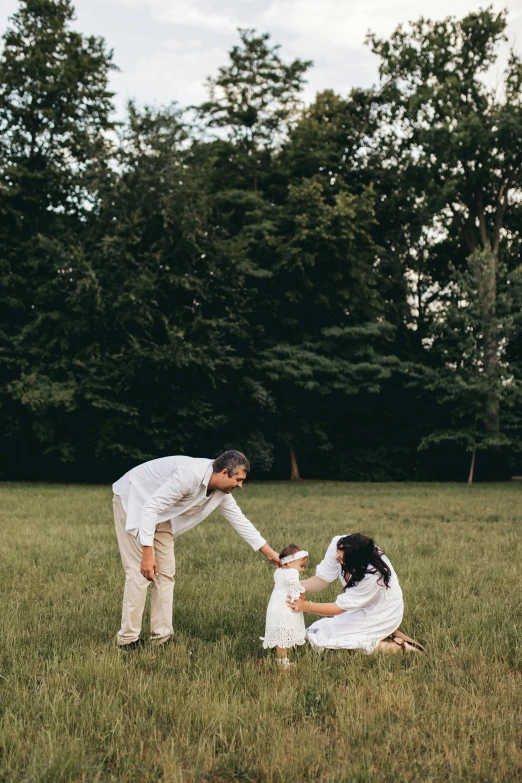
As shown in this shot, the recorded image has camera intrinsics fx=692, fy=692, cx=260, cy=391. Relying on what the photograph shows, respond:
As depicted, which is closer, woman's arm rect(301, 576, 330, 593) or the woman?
the woman

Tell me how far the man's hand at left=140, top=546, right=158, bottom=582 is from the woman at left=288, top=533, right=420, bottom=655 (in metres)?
1.40

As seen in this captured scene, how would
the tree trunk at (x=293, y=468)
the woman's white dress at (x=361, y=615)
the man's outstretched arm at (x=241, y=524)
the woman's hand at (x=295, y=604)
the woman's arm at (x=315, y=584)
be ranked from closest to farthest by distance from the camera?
the woman's hand at (x=295, y=604) < the woman's white dress at (x=361, y=615) < the woman's arm at (x=315, y=584) < the man's outstretched arm at (x=241, y=524) < the tree trunk at (x=293, y=468)

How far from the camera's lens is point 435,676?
529 centimetres

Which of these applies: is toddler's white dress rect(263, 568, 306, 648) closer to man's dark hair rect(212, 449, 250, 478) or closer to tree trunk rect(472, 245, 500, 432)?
man's dark hair rect(212, 449, 250, 478)

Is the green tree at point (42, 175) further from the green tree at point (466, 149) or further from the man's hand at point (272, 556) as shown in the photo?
the man's hand at point (272, 556)

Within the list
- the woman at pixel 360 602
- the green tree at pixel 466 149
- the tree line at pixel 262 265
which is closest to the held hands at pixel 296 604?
the woman at pixel 360 602

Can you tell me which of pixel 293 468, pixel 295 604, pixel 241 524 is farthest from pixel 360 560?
pixel 293 468

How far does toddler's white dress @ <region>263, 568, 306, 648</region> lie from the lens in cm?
558

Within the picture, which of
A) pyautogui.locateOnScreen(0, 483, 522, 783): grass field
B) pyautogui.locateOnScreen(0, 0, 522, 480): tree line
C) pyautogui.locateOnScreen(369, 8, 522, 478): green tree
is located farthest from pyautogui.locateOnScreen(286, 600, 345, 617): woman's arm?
pyautogui.locateOnScreen(369, 8, 522, 478): green tree

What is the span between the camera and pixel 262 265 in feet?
106

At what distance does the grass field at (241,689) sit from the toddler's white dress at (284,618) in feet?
0.69

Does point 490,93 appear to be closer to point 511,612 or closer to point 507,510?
point 507,510

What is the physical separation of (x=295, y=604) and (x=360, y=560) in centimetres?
68

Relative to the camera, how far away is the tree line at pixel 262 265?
2741 cm
